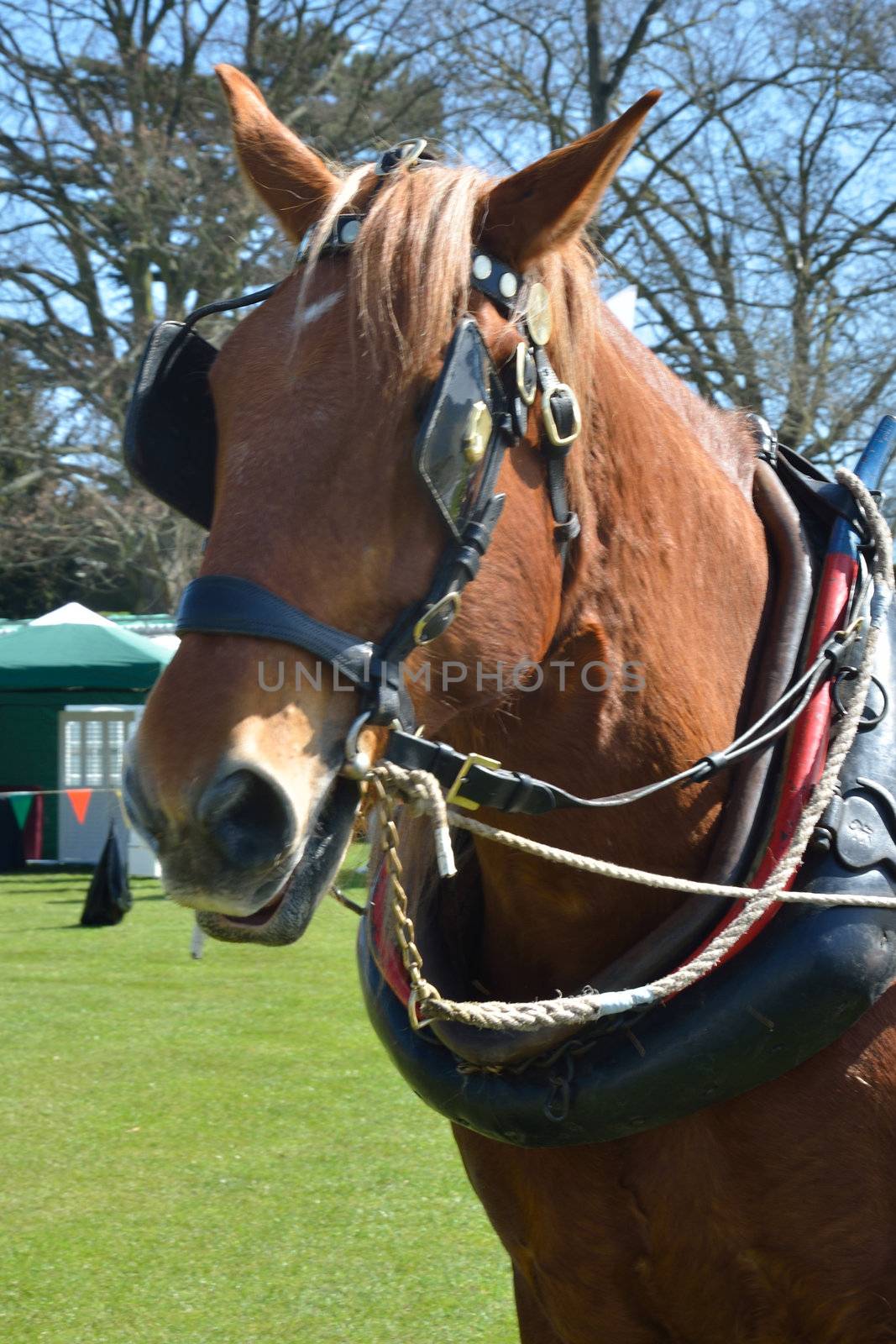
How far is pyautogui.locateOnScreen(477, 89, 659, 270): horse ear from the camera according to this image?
158 cm

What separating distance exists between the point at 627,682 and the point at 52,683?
35.9ft

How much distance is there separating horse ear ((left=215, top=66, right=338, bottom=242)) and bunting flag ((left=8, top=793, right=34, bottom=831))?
11.8 m

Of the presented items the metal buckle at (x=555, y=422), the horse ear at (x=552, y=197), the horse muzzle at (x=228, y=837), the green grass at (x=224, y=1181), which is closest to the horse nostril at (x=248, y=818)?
the horse muzzle at (x=228, y=837)

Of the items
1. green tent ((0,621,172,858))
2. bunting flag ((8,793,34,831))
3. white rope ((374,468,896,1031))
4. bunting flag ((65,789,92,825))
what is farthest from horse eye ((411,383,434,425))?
bunting flag ((8,793,34,831))

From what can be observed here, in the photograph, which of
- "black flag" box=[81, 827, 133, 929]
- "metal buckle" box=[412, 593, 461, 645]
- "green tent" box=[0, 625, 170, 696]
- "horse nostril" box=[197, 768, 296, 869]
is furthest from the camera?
"green tent" box=[0, 625, 170, 696]

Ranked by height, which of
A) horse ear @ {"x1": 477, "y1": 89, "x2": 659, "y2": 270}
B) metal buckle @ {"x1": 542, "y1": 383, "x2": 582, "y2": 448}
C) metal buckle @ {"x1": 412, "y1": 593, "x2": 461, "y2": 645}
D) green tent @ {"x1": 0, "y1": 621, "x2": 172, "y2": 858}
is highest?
horse ear @ {"x1": 477, "y1": 89, "x2": 659, "y2": 270}

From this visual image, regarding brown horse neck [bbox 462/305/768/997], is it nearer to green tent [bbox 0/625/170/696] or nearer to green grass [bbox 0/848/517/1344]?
green grass [bbox 0/848/517/1344]

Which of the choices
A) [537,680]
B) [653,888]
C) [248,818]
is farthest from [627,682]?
[248,818]

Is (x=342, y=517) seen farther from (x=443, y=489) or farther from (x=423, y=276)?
(x=423, y=276)

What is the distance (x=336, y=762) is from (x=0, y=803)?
40.3 ft

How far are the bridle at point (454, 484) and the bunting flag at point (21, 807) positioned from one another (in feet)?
39.7

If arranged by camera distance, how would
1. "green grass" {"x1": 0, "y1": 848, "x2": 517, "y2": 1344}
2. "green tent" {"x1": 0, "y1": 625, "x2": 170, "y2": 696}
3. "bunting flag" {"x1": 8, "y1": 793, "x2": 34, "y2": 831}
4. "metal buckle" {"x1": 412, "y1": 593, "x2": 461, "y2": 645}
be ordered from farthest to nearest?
"bunting flag" {"x1": 8, "y1": 793, "x2": 34, "y2": 831}, "green tent" {"x1": 0, "y1": 625, "x2": 170, "y2": 696}, "green grass" {"x1": 0, "y1": 848, "x2": 517, "y2": 1344}, "metal buckle" {"x1": 412, "y1": 593, "x2": 461, "y2": 645}

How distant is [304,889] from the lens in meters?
1.42

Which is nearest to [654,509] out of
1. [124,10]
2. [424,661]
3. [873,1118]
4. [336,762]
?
[424,661]
